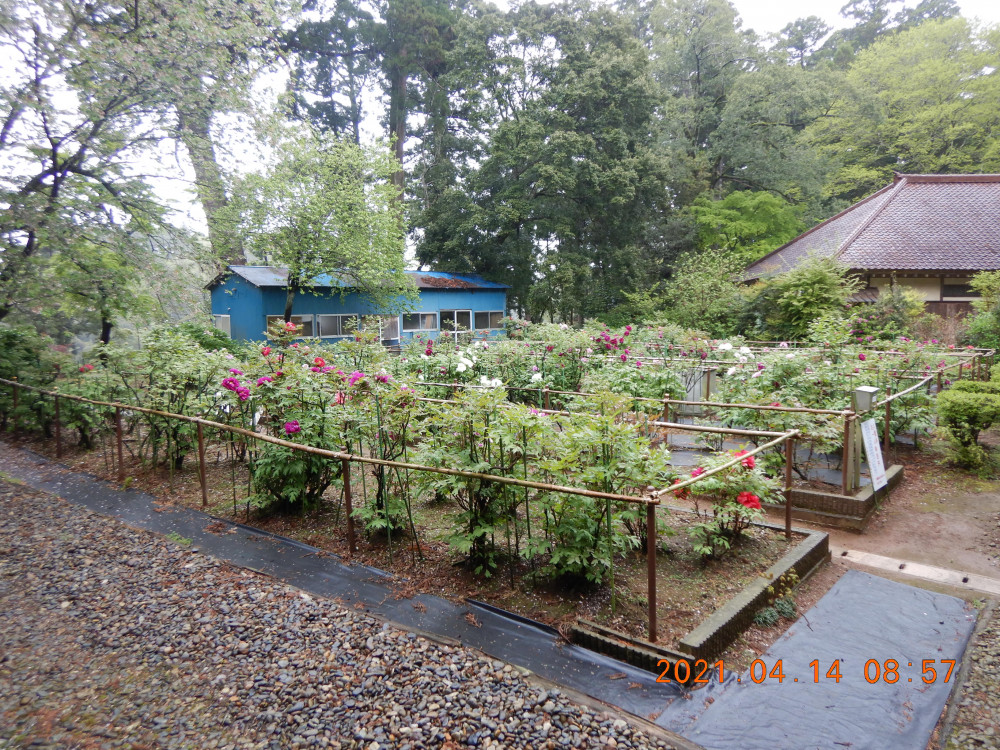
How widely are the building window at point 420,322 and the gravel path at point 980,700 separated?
1909 centimetres

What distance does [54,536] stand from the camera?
4.73 meters

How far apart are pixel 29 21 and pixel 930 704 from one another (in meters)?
11.3

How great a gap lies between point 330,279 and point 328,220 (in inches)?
76.5

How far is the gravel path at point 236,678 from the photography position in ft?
7.74

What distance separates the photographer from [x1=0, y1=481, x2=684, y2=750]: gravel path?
7.74 ft

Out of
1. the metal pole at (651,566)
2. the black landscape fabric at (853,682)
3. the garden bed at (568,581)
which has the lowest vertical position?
the black landscape fabric at (853,682)

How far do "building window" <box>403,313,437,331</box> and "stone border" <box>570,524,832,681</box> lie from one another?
18.5 meters

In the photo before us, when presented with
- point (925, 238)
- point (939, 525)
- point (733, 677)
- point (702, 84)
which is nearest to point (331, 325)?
point (939, 525)

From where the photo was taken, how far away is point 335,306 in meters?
19.6

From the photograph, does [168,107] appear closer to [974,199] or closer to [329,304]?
[329,304]

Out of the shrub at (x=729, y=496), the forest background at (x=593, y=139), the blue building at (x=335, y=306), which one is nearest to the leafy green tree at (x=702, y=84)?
the forest background at (x=593, y=139)

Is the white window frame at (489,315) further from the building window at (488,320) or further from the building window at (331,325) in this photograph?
the building window at (331,325)

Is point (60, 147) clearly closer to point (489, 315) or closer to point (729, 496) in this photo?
point (729, 496)

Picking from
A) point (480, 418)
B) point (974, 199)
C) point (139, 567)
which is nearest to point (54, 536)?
point (139, 567)
